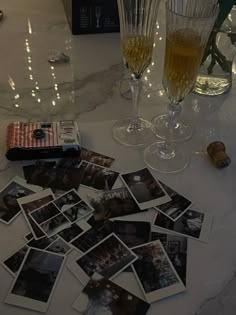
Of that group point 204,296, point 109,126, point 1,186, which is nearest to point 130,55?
point 109,126

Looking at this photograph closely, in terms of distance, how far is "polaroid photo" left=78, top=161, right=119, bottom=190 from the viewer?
3.13 ft

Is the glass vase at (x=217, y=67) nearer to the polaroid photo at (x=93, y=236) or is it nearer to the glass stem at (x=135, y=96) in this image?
the glass stem at (x=135, y=96)

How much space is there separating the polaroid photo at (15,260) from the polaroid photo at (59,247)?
4cm

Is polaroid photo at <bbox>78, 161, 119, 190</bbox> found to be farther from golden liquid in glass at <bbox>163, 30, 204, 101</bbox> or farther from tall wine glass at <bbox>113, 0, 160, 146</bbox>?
golden liquid in glass at <bbox>163, 30, 204, 101</bbox>

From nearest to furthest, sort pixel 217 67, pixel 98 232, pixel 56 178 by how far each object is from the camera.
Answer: pixel 98 232, pixel 56 178, pixel 217 67

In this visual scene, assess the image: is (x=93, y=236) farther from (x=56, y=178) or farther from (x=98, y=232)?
(x=56, y=178)

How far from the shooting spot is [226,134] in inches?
43.4

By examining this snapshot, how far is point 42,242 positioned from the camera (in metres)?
0.84

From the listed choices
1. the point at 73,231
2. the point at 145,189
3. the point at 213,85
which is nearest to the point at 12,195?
the point at 73,231

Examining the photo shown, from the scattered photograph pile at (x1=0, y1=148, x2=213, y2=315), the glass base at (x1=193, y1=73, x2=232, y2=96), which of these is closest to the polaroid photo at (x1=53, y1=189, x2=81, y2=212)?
the scattered photograph pile at (x1=0, y1=148, x2=213, y2=315)

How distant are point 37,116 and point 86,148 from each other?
6.9 inches

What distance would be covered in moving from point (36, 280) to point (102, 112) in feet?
1.66

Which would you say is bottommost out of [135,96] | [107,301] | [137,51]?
[107,301]

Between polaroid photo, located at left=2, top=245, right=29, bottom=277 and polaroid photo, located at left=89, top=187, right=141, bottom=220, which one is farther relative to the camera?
polaroid photo, located at left=89, top=187, right=141, bottom=220
